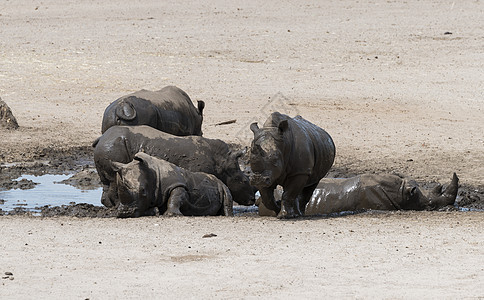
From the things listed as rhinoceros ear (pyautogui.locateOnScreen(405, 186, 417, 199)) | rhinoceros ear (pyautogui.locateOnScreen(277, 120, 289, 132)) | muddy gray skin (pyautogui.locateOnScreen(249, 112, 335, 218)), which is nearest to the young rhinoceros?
muddy gray skin (pyautogui.locateOnScreen(249, 112, 335, 218))

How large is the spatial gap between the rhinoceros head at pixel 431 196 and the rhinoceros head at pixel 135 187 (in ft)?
10.7

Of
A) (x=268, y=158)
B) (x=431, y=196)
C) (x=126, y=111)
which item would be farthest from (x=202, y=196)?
(x=431, y=196)

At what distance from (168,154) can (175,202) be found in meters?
1.23

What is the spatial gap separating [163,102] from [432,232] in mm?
5576

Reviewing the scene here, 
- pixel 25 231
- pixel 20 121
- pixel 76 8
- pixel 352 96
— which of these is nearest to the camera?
pixel 25 231

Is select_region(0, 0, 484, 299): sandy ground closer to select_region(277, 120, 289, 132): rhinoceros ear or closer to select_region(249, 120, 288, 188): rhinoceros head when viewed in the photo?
select_region(249, 120, 288, 188): rhinoceros head

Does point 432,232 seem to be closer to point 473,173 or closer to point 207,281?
point 207,281

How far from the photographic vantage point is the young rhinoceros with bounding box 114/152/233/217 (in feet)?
35.3

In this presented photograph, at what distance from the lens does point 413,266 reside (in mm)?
8133

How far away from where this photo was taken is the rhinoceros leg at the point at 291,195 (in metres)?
10.3

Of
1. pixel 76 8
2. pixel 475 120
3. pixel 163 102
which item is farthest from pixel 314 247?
pixel 76 8

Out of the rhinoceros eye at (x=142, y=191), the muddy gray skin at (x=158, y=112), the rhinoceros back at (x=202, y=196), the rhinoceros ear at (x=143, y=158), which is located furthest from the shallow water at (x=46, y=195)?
the rhinoceros eye at (x=142, y=191)

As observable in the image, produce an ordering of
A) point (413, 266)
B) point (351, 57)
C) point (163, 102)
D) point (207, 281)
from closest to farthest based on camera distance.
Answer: point (207, 281) → point (413, 266) → point (163, 102) → point (351, 57)

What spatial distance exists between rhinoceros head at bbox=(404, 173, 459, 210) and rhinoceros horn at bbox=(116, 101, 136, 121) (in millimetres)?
3827
